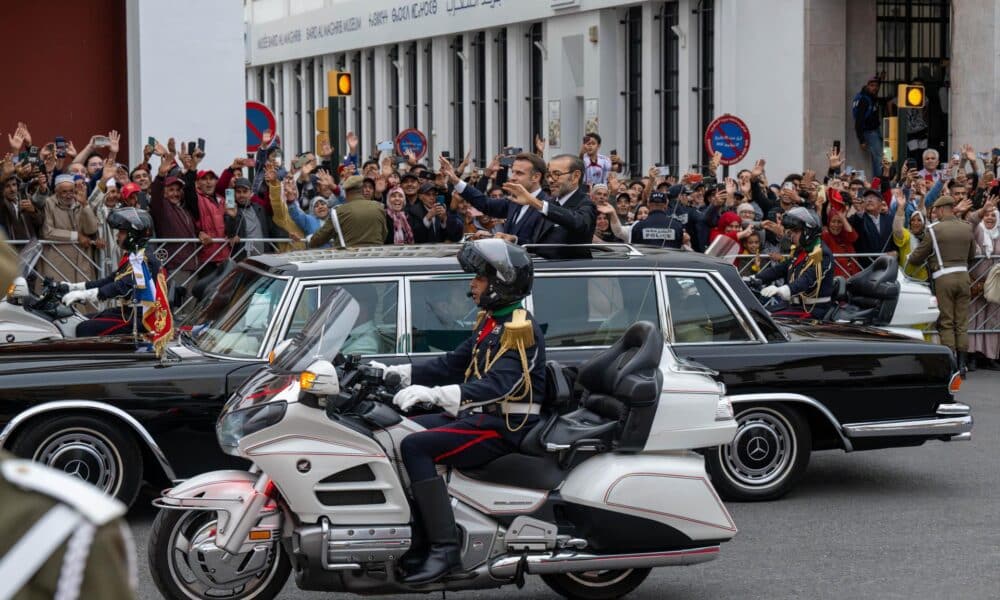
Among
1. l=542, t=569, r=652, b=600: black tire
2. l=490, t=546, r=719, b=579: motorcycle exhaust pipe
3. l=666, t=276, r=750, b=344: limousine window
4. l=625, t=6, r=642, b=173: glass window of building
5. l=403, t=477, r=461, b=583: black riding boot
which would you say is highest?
l=625, t=6, r=642, b=173: glass window of building

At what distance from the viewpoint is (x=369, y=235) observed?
13.6 metres

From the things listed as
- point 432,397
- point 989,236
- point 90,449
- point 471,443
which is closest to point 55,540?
point 432,397

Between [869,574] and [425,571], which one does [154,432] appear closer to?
[425,571]

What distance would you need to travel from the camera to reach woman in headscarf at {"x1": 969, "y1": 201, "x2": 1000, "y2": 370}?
16641 millimetres

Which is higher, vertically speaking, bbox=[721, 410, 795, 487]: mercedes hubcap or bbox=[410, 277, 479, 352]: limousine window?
bbox=[410, 277, 479, 352]: limousine window

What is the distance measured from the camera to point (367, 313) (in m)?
8.40

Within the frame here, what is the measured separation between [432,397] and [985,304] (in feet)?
38.8

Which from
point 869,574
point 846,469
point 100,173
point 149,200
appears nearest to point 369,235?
point 149,200

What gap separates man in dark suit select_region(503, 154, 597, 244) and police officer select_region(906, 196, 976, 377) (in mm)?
6333

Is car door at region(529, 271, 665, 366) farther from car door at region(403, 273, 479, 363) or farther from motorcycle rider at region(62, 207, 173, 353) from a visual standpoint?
motorcycle rider at region(62, 207, 173, 353)

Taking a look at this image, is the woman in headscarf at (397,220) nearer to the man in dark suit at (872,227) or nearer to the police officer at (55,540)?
the man in dark suit at (872,227)

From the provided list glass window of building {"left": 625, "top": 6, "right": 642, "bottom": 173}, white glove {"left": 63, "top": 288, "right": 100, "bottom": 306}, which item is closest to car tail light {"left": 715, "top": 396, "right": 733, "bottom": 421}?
white glove {"left": 63, "top": 288, "right": 100, "bottom": 306}

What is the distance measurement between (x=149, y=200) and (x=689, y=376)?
944 cm

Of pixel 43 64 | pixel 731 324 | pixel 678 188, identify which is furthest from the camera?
pixel 43 64
